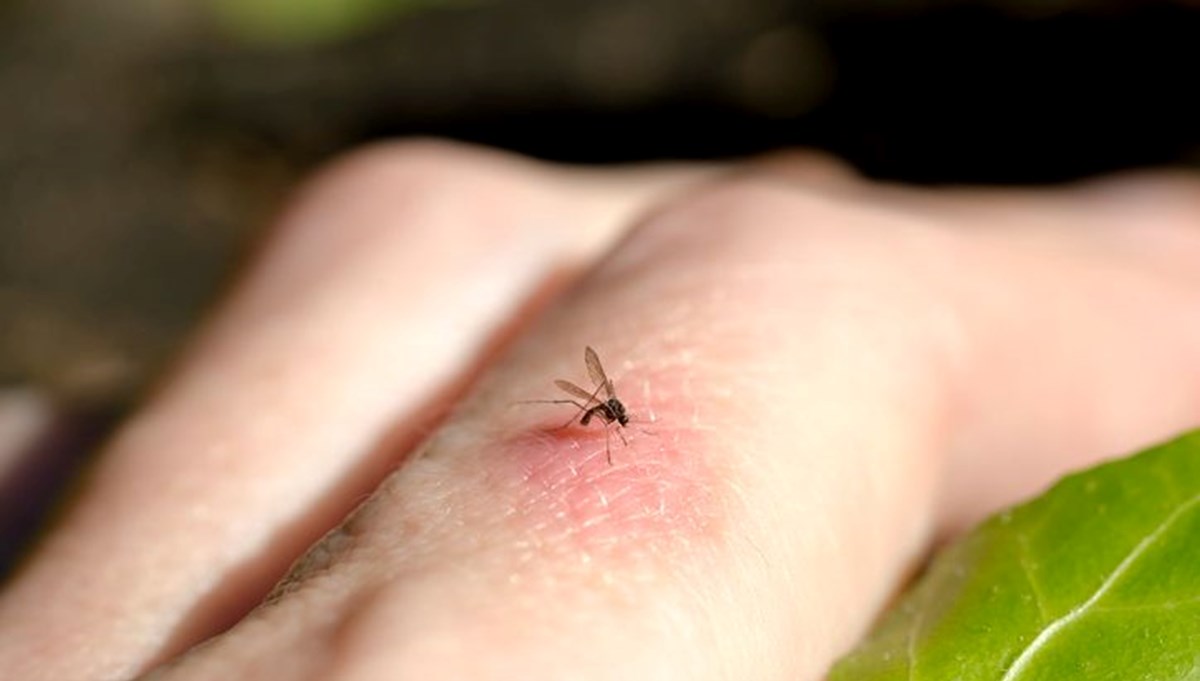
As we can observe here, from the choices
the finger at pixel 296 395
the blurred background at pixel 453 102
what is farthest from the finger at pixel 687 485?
the blurred background at pixel 453 102

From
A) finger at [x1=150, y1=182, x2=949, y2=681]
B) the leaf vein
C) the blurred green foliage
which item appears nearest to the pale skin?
finger at [x1=150, y1=182, x2=949, y2=681]

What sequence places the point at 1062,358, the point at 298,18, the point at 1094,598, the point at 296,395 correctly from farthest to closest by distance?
1. the point at 298,18
2. the point at 1062,358
3. the point at 296,395
4. the point at 1094,598

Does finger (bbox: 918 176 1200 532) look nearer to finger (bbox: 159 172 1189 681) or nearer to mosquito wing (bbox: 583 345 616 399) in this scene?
finger (bbox: 159 172 1189 681)

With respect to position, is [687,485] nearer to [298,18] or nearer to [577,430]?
[577,430]

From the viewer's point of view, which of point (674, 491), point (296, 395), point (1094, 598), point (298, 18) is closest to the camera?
point (674, 491)

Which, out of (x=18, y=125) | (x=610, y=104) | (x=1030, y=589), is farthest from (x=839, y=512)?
(x=18, y=125)

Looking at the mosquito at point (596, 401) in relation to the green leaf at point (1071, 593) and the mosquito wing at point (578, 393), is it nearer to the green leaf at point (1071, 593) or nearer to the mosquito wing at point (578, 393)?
the mosquito wing at point (578, 393)

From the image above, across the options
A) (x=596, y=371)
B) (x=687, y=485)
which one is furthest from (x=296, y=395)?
(x=687, y=485)

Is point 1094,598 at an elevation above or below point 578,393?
below
